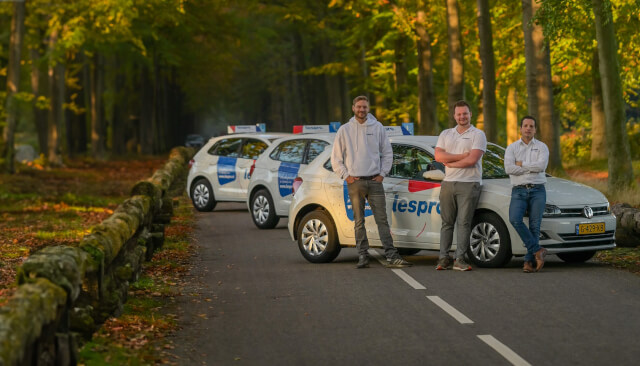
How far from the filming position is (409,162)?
46.5 feet

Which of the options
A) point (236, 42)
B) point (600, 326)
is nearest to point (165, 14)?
point (236, 42)

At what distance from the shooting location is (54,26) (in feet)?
131

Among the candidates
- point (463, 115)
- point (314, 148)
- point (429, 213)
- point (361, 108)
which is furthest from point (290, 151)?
point (463, 115)

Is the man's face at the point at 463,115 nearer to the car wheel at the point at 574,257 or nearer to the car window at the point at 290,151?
the car wheel at the point at 574,257

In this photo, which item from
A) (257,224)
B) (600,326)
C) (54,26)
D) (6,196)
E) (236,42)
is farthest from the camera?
(236,42)

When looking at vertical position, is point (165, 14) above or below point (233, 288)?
above

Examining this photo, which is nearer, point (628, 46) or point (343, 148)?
point (343, 148)

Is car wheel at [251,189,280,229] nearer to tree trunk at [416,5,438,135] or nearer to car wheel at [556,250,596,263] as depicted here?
car wheel at [556,250,596,263]

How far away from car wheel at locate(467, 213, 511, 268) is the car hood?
36 centimetres

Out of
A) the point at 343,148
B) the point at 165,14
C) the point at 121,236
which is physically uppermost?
the point at 165,14

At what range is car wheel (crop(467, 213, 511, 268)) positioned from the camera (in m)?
13.1

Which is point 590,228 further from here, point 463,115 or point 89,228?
point 89,228

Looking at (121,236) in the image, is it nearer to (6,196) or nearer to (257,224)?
(257,224)

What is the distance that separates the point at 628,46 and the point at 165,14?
1729 centimetres
